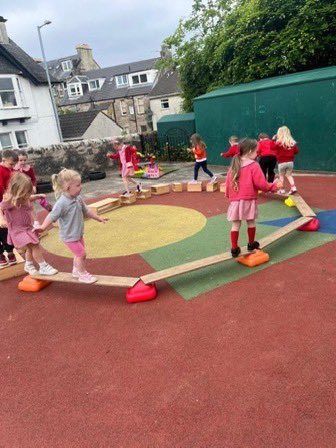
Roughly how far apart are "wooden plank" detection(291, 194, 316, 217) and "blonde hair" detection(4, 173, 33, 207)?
477 centimetres

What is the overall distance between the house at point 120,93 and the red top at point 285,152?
35525 millimetres

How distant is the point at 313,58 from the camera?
1386 centimetres

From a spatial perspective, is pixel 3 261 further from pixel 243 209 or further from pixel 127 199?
pixel 127 199

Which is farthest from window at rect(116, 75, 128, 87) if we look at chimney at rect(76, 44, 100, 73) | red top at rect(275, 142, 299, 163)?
red top at rect(275, 142, 299, 163)

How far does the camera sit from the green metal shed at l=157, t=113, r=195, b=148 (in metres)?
17.3

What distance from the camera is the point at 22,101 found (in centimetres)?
2550

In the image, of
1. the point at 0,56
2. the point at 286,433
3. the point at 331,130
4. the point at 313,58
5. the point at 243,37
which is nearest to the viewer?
the point at 286,433

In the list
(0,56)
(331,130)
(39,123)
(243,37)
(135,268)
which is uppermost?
(0,56)

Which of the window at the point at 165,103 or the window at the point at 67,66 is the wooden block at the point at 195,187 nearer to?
the window at the point at 165,103

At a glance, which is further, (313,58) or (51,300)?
(313,58)

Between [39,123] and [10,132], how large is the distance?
8.19ft

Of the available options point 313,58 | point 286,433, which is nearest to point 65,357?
point 286,433

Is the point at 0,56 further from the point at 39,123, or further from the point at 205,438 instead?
the point at 205,438

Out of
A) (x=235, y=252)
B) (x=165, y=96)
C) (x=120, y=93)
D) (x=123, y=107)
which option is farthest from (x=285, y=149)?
(x=120, y=93)
